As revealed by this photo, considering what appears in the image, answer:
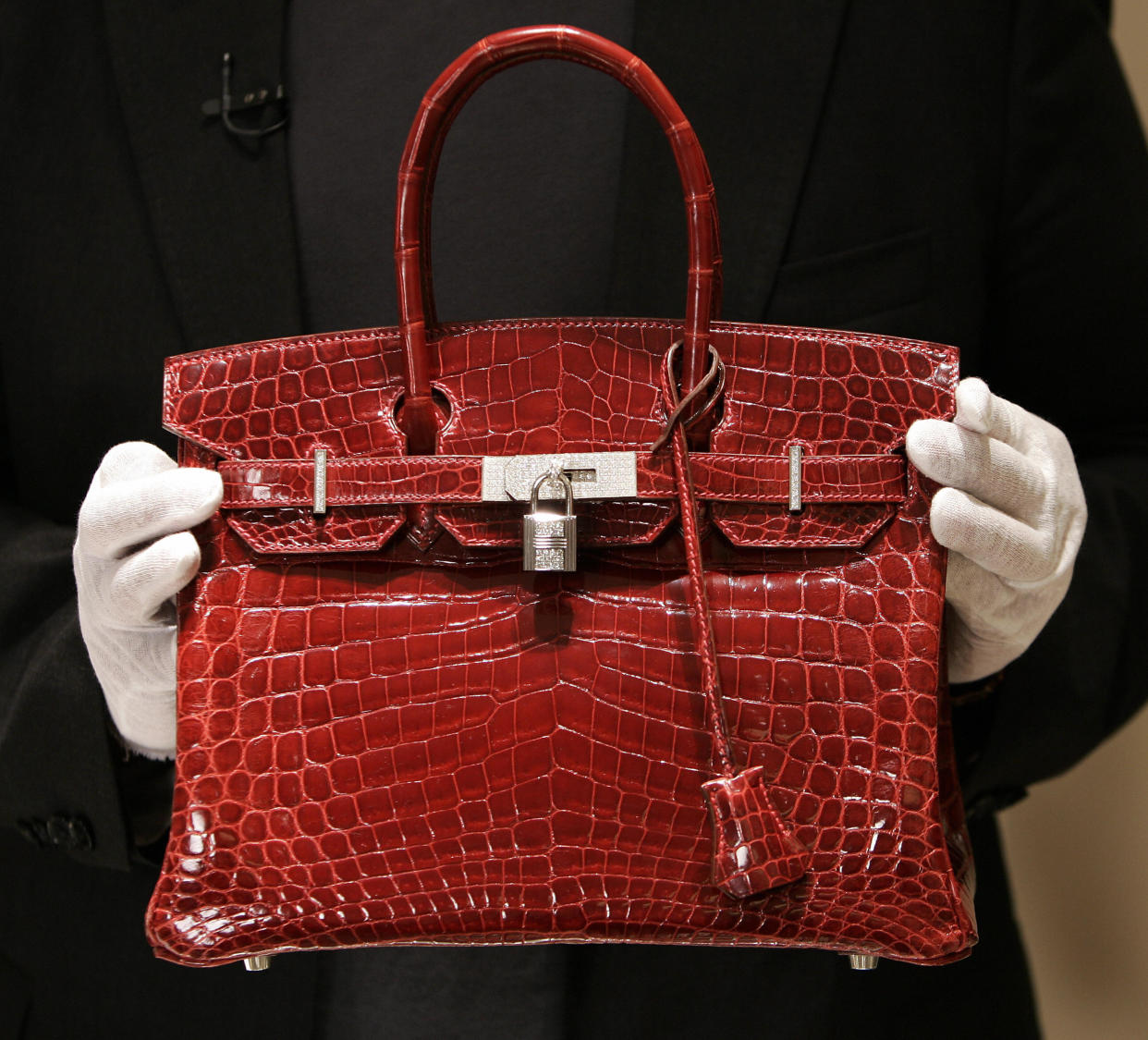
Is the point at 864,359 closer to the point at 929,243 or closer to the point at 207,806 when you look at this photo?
the point at 929,243

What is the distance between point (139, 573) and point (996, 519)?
2.08ft

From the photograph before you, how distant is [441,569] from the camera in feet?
2.36

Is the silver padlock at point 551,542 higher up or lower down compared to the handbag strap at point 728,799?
higher up

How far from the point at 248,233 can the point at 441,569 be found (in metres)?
0.42

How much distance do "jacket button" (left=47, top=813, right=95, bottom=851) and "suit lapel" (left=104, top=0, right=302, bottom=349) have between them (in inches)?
17.8

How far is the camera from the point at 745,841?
650mm

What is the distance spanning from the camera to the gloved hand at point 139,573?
2.32 feet

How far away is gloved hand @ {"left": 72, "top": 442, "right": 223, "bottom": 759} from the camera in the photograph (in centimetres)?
71

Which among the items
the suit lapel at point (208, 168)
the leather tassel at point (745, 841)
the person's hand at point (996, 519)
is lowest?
the leather tassel at point (745, 841)

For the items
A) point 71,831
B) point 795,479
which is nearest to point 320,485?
point 795,479

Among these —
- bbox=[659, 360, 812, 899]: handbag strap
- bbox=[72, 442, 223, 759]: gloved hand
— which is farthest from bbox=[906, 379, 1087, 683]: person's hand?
bbox=[72, 442, 223, 759]: gloved hand

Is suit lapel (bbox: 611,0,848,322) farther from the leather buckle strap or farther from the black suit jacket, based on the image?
the leather buckle strap

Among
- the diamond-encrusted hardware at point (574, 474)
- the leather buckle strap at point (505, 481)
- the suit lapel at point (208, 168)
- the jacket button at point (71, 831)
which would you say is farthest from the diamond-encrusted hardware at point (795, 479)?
the jacket button at point (71, 831)

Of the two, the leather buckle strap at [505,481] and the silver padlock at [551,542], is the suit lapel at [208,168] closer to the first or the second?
the leather buckle strap at [505,481]
